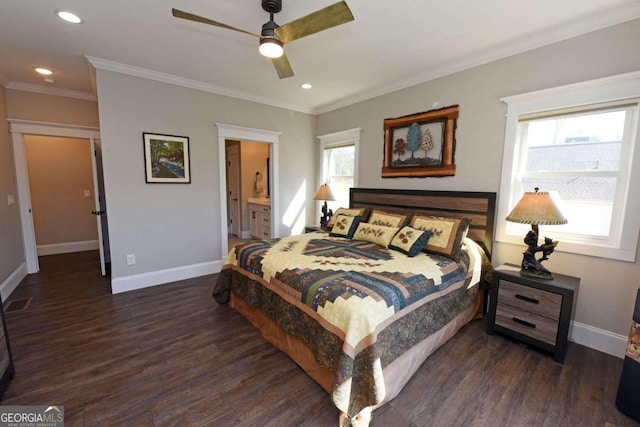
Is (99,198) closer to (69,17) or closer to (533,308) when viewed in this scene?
(69,17)

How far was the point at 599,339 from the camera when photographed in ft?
7.45

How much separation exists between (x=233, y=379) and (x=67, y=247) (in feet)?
17.6

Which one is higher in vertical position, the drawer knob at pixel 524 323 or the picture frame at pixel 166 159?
the picture frame at pixel 166 159

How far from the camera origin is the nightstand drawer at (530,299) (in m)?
2.12

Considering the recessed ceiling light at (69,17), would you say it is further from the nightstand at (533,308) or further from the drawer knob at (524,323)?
the drawer knob at (524,323)

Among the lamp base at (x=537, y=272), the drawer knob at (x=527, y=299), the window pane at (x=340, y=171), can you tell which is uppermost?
the window pane at (x=340, y=171)

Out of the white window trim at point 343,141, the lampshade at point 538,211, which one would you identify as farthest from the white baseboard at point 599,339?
the white window trim at point 343,141

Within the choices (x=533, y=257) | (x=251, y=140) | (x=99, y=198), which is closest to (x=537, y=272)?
(x=533, y=257)

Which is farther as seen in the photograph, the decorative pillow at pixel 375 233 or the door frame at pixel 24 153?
the door frame at pixel 24 153

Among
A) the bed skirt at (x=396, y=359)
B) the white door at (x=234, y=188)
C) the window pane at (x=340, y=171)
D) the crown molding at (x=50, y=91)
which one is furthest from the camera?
the white door at (x=234, y=188)

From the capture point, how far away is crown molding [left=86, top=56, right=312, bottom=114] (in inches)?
117

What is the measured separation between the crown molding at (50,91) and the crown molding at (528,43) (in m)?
4.33

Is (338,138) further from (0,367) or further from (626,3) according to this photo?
(0,367)

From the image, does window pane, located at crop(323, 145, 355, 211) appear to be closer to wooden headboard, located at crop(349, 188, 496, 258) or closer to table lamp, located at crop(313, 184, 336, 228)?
table lamp, located at crop(313, 184, 336, 228)
